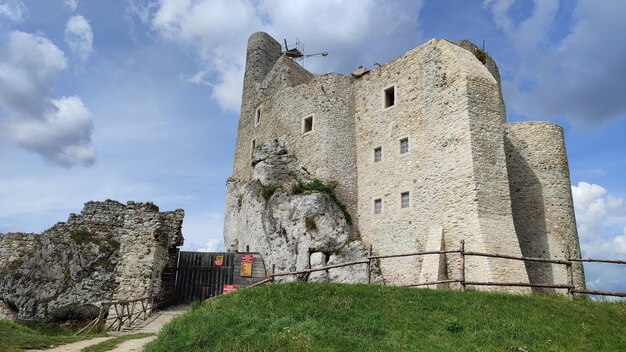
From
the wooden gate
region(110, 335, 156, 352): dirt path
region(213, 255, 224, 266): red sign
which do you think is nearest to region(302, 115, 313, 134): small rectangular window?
the wooden gate

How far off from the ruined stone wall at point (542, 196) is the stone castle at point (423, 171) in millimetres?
47

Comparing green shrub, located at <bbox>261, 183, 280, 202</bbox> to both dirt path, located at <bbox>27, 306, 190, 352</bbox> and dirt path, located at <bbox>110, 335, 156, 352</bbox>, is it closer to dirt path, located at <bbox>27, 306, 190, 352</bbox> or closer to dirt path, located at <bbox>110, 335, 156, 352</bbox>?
dirt path, located at <bbox>27, 306, 190, 352</bbox>

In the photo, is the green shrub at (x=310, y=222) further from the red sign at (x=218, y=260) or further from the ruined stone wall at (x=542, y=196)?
the ruined stone wall at (x=542, y=196)

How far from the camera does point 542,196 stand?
70.4 ft

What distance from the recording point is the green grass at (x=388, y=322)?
962 centimetres

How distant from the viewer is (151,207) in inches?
786

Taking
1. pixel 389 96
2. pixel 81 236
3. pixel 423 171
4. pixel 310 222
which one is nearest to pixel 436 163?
pixel 423 171

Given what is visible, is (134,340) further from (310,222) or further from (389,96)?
(389,96)

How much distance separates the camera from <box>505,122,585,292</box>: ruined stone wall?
20.6 metres

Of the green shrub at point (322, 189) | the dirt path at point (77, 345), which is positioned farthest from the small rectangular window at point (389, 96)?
the dirt path at point (77, 345)

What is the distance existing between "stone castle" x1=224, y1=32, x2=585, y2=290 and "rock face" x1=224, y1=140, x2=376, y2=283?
84mm

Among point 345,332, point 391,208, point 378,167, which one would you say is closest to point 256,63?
point 378,167

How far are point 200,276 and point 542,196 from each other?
16.7 meters

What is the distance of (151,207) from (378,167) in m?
11.2
